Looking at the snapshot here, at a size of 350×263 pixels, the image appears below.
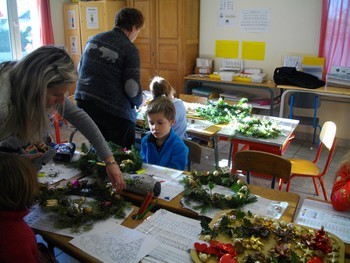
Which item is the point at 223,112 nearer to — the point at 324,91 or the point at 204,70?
the point at 324,91

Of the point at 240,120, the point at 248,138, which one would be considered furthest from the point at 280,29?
the point at 248,138

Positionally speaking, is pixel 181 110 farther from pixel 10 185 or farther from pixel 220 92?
pixel 220 92

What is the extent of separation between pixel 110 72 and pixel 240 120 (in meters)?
1.38

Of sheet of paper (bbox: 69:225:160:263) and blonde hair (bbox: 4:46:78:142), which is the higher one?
blonde hair (bbox: 4:46:78:142)

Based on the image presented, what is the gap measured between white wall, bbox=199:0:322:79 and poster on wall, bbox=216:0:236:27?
6 centimetres

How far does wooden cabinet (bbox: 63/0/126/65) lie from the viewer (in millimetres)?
5656

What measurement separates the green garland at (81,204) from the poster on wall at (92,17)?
4.46 metres

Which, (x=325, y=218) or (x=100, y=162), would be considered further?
(x=100, y=162)

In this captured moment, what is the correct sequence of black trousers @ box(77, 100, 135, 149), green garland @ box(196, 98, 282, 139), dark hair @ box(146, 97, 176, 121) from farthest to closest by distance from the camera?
green garland @ box(196, 98, 282, 139) < black trousers @ box(77, 100, 135, 149) < dark hair @ box(146, 97, 176, 121)

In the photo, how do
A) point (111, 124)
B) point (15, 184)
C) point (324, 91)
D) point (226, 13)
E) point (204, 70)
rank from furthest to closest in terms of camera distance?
1. point (204, 70)
2. point (226, 13)
3. point (324, 91)
4. point (111, 124)
5. point (15, 184)

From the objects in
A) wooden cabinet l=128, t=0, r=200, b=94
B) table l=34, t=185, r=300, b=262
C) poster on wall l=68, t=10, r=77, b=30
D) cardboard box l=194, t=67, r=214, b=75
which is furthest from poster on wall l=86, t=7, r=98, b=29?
table l=34, t=185, r=300, b=262

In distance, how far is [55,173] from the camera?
2.00m

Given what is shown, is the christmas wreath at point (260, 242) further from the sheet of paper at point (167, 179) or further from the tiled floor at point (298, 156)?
the tiled floor at point (298, 156)

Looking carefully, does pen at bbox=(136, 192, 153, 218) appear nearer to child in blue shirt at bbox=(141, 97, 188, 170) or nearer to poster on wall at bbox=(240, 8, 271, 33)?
child in blue shirt at bbox=(141, 97, 188, 170)
